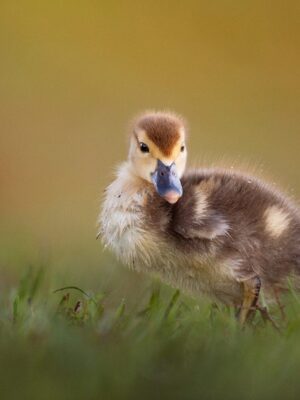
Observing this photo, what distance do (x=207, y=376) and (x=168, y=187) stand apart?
964 mm

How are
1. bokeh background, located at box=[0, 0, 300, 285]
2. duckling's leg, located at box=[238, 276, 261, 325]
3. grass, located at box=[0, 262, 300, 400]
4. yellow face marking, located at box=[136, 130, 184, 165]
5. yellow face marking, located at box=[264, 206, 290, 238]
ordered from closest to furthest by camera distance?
1. grass, located at box=[0, 262, 300, 400]
2. duckling's leg, located at box=[238, 276, 261, 325]
3. yellow face marking, located at box=[264, 206, 290, 238]
4. yellow face marking, located at box=[136, 130, 184, 165]
5. bokeh background, located at box=[0, 0, 300, 285]

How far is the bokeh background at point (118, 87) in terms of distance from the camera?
6273 millimetres

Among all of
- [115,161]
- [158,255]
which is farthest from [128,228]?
[115,161]

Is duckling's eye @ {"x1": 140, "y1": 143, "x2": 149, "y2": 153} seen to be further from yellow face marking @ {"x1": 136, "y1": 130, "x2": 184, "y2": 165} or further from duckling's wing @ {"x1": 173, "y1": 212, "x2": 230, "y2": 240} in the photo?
duckling's wing @ {"x1": 173, "y1": 212, "x2": 230, "y2": 240}

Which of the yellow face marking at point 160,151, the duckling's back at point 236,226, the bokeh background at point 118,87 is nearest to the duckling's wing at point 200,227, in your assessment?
the duckling's back at point 236,226

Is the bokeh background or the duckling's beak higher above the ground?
the bokeh background

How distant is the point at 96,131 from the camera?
7.23m

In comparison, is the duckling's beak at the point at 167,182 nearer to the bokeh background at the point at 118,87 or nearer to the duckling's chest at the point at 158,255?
the duckling's chest at the point at 158,255

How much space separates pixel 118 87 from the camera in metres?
8.12

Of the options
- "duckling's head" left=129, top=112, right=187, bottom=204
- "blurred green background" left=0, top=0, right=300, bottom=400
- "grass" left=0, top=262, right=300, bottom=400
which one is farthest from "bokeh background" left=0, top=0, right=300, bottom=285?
"grass" left=0, top=262, right=300, bottom=400

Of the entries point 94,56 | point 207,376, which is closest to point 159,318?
point 207,376

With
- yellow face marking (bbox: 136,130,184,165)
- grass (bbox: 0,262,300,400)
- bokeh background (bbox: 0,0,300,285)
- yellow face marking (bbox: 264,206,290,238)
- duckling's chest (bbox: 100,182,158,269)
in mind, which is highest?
bokeh background (bbox: 0,0,300,285)

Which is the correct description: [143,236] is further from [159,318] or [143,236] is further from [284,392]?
[284,392]

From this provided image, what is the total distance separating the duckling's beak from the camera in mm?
2646
